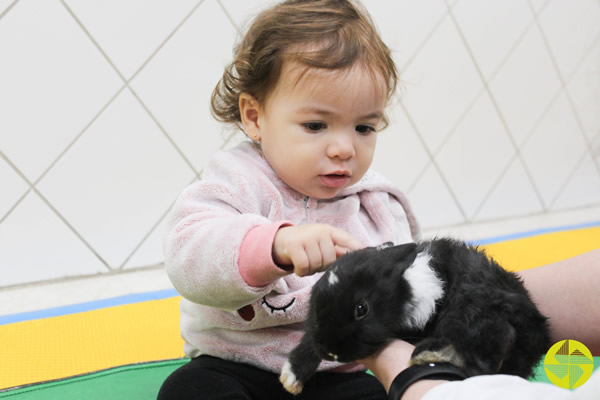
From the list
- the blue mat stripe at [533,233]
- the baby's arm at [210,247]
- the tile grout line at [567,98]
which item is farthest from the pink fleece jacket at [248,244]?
the tile grout line at [567,98]

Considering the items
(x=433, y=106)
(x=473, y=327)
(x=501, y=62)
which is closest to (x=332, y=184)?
(x=473, y=327)

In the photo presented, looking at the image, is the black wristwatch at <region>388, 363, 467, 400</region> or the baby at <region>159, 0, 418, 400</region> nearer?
the black wristwatch at <region>388, 363, 467, 400</region>

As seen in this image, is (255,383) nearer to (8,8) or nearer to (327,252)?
(327,252)

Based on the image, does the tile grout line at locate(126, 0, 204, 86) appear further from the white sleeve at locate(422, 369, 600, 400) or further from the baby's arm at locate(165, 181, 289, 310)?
the white sleeve at locate(422, 369, 600, 400)

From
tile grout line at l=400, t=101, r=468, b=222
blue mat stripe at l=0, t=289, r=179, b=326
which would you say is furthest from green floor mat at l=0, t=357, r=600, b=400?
tile grout line at l=400, t=101, r=468, b=222

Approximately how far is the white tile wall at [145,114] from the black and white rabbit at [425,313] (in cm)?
72

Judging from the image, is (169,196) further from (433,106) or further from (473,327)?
(473,327)

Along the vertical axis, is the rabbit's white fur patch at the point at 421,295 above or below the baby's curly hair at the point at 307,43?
below

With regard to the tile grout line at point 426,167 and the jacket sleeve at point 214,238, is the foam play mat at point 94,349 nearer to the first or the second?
the jacket sleeve at point 214,238

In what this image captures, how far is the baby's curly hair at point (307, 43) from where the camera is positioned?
1.98 feet

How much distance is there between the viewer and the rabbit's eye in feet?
1.40

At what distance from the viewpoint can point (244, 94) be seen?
0.66 m

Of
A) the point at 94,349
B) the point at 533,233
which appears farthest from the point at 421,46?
the point at 94,349

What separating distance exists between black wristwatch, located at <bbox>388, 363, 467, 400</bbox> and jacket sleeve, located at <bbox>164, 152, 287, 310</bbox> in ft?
0.43
